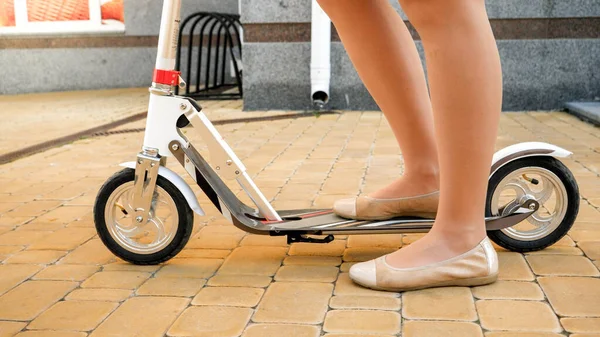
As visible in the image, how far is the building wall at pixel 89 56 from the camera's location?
31.3 ft

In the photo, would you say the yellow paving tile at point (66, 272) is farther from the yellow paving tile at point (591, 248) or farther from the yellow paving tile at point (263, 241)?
the yellow paving tile at point (591, 248)

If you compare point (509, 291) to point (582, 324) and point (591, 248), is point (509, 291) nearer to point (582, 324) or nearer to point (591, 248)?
point (582, 324)

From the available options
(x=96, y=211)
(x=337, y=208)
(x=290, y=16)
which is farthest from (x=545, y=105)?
(x=96, y=211)

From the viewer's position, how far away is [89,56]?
31.7ft

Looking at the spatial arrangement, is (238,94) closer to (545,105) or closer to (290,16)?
(290,16)

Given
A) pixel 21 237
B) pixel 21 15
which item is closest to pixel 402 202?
pixel 21 237

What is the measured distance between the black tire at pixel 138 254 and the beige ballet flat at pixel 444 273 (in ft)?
1.89

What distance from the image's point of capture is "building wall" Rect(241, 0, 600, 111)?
650 centimetres

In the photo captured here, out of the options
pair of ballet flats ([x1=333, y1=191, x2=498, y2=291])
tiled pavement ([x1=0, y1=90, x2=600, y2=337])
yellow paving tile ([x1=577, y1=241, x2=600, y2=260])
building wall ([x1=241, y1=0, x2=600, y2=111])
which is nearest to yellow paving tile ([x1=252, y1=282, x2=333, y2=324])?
tiled pavement ([x1=0, y1=90, x2=600, y2=337])

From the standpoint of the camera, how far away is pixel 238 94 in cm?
793

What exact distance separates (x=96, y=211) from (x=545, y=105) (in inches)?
197

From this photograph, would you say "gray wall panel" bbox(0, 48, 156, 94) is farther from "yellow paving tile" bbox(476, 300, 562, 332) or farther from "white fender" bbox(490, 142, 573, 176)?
"yellow paving tile" bbox(476, 300, 562, 332)

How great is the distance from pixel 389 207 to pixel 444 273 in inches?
15.6

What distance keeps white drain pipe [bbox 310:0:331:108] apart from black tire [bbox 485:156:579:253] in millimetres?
4150
